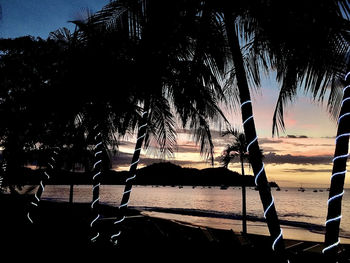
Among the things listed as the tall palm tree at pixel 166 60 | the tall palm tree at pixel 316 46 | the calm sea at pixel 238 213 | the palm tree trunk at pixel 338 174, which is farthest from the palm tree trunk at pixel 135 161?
the calm sea at pixel 238 213

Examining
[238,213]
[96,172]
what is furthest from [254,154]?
[238,213]

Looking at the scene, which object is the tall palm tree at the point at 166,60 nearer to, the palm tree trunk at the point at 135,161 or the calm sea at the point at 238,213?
the palm tree trunk at the point at 135,161

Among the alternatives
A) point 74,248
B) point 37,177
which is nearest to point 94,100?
point 74,248

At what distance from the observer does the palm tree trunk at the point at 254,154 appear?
4.83 m

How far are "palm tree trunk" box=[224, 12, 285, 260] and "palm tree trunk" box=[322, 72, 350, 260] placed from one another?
0.83 m

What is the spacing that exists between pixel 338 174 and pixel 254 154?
1318 millimetres

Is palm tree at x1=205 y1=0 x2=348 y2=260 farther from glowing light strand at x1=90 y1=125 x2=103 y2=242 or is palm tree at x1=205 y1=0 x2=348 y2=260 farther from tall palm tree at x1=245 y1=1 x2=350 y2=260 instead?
glowing light strand at x1=90 y1=125 x2=103 y2=242

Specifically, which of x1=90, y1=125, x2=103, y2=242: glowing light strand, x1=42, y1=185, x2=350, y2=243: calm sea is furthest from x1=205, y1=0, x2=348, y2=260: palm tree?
x1=42, y1=185, x2=350, y2=243: calm sea

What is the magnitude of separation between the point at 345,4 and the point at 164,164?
6.12m

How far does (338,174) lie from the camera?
4.07 metres

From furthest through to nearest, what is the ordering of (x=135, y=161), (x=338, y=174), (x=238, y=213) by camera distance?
(x=238, y=213) → (x=135, y=161) → (x=338, y=174)

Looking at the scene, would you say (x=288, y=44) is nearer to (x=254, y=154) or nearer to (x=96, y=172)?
(x=254, y=154)

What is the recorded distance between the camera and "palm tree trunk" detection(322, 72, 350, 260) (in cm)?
404

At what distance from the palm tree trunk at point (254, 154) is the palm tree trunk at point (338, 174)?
2.72ft
